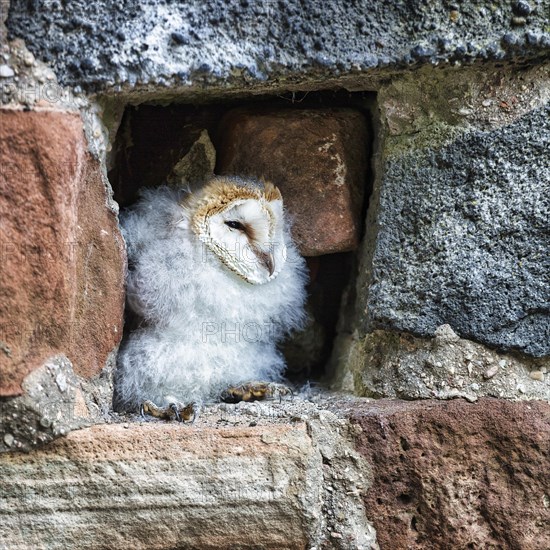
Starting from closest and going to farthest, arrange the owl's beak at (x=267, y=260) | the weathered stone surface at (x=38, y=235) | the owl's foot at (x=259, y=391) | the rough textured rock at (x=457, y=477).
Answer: the weathered stone surface at (x=38, y=235) < the rough textured rock at (x=457, y=477) < the owl's foot at (x=259, y=391) < the owl's beak at (x=267, y=260)

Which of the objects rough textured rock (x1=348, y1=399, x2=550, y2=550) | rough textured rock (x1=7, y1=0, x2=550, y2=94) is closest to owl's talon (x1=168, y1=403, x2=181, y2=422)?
rough textured rock (x1=348, y1=399, x2=550, y2=550)

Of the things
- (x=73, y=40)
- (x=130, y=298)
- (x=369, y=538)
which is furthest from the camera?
(x=130, y=298)

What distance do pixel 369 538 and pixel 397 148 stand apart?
2.23 feet

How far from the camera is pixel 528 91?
138cm

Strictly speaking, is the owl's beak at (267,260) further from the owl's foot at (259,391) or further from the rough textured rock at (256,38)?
the rough textured rock at (256,38)

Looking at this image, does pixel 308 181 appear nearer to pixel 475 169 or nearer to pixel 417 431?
pixel 475 169

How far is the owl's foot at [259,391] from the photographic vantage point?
1.58m

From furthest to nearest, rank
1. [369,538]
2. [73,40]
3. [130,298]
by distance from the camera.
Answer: [130,298] → [369,538] → [73,40]

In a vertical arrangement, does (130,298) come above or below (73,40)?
below

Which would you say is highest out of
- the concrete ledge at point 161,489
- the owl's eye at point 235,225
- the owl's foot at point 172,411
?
the owl's eye at point 235,225

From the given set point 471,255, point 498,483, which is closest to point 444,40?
point 471,255

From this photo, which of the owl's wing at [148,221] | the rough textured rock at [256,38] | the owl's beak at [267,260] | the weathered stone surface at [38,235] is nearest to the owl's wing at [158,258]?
the owl's wing at [148,221]

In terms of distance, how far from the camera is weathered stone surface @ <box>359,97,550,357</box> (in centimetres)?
139

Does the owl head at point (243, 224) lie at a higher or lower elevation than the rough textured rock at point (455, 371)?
higher
